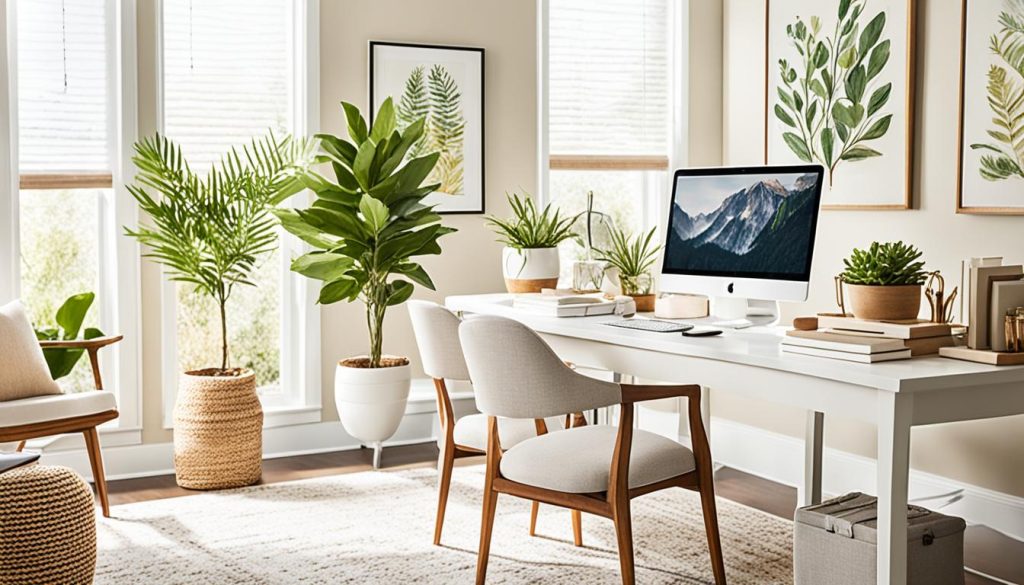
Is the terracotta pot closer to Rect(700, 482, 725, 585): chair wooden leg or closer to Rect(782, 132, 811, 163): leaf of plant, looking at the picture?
Rect(700, 482, 725, 585): chair wooden leg

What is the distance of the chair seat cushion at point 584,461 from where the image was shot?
3.09 meters

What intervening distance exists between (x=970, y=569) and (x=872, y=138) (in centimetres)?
174

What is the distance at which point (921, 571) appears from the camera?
9.95ft

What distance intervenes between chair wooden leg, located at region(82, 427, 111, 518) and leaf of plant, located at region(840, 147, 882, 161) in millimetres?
3138

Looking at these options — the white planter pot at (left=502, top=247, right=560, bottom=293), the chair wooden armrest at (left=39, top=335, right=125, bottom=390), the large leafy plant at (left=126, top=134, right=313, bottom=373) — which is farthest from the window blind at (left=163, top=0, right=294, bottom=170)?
the white planter pot at (left=502, top=247, right=560, bottom=293)

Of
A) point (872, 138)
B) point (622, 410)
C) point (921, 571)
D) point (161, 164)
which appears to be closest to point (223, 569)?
point (622, 410)

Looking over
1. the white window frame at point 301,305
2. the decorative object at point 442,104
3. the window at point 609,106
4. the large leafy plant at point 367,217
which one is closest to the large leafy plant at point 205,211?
the large leafy plant at point 367,217

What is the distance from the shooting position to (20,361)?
4.09 meters

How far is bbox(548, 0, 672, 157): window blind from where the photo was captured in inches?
219

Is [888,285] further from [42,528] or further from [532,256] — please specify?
[42,528]

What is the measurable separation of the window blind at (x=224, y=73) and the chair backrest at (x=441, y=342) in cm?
171

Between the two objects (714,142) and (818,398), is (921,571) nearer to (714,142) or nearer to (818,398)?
(818,398)

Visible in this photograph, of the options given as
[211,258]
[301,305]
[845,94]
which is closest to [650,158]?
[845,94]

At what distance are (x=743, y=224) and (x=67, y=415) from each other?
2.44 m
